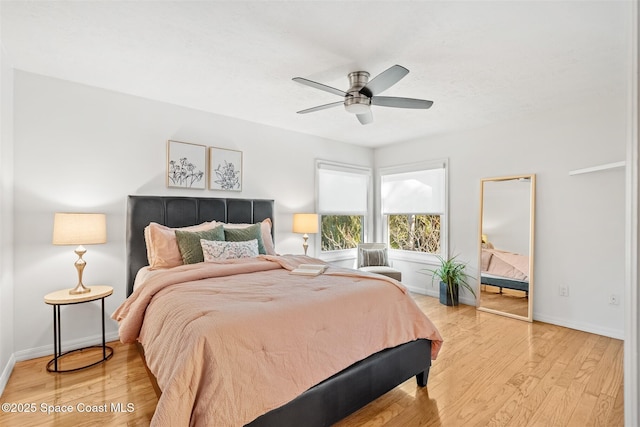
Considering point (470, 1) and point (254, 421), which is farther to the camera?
point (470, 1)

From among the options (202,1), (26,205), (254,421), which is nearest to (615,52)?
(202,1)

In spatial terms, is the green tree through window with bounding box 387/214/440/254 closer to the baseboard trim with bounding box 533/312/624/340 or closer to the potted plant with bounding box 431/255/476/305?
the potted plant with bounding box 431/255/476/305

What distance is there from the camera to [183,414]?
1265 mm

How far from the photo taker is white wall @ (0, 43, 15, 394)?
2252mm

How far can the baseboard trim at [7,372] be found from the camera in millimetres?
2179

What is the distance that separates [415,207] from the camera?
502cm

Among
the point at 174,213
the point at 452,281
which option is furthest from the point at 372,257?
the point at 174,213

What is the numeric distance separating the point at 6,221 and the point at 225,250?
1694 mm

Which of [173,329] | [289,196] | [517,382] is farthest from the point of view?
[289,196]

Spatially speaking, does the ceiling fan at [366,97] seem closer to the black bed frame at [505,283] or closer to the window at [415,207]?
the window at [415,207]

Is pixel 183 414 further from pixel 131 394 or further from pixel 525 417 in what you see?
pixel 525 417

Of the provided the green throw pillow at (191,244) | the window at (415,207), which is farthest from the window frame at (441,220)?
the green throw pillow at (191,244)

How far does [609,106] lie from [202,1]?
3993 millimetres

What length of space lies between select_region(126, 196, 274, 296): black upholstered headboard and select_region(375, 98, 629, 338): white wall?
126 inches
